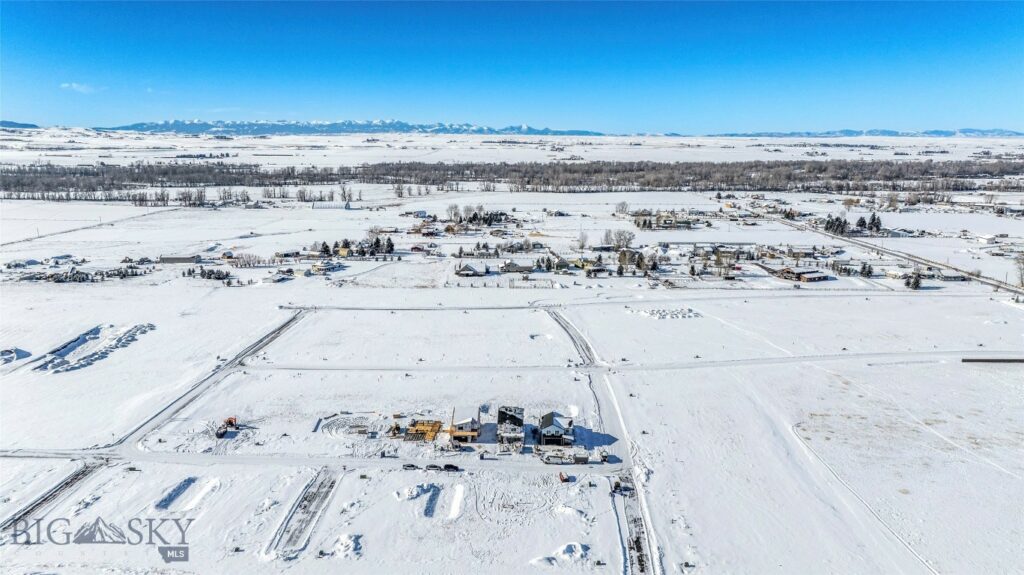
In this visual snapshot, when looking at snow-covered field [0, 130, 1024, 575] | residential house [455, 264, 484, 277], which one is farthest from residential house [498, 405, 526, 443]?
residential house [455, 264, 484, 277]

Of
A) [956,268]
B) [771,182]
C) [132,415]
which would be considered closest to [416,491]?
[132,415]

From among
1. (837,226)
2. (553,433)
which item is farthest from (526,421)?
(837,226)

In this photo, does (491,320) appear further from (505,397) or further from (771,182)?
(771,182)

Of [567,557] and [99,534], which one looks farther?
[99,534]

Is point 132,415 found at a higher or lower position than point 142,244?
lower

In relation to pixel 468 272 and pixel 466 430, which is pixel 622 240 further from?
pixel 466 430

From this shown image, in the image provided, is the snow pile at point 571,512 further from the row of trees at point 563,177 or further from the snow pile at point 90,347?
the row of trees at point 563,177

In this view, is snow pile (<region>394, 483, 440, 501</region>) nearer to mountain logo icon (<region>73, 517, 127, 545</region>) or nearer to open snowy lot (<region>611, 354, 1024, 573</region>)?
open snowy lot (<region>611, 354, 1024, 573</region>)

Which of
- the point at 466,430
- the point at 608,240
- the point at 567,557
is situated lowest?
the point at 567,557
